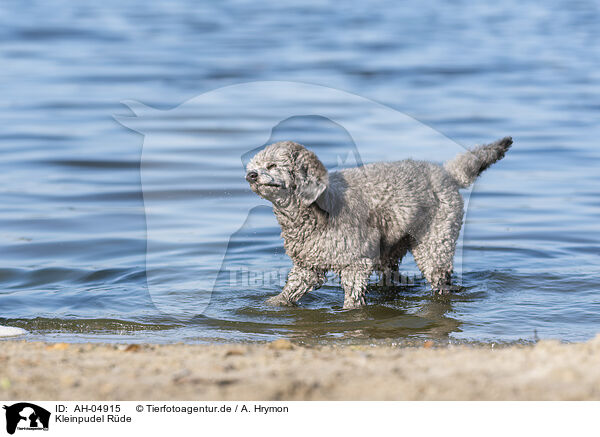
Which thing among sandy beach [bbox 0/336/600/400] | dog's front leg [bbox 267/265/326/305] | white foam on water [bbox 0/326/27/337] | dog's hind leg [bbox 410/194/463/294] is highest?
dog's hind leg [bbox 410/194/463/294]

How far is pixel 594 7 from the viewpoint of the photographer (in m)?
38.8

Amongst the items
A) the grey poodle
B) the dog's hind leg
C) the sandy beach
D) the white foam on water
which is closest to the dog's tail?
the grey poodle

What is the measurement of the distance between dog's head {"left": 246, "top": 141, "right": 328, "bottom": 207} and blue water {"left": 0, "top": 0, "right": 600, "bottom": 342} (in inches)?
31.8

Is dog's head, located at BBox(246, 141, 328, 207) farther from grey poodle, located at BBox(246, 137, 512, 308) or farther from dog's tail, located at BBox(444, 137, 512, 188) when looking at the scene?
dog's tail, located at BBox(444, 137, 512, 188)

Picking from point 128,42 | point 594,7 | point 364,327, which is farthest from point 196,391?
point 594,7

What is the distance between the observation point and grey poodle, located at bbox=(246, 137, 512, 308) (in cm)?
724

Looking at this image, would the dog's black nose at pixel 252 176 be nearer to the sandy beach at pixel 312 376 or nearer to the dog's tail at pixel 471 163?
the sandy beach at pixel 312 376

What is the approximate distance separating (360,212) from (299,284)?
3.04ft

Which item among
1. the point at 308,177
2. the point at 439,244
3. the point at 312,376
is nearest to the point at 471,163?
the point at 439,244

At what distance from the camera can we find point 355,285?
784cm

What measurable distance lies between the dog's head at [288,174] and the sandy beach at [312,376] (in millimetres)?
1953

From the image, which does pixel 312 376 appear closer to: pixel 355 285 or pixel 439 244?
pixel 355 285
